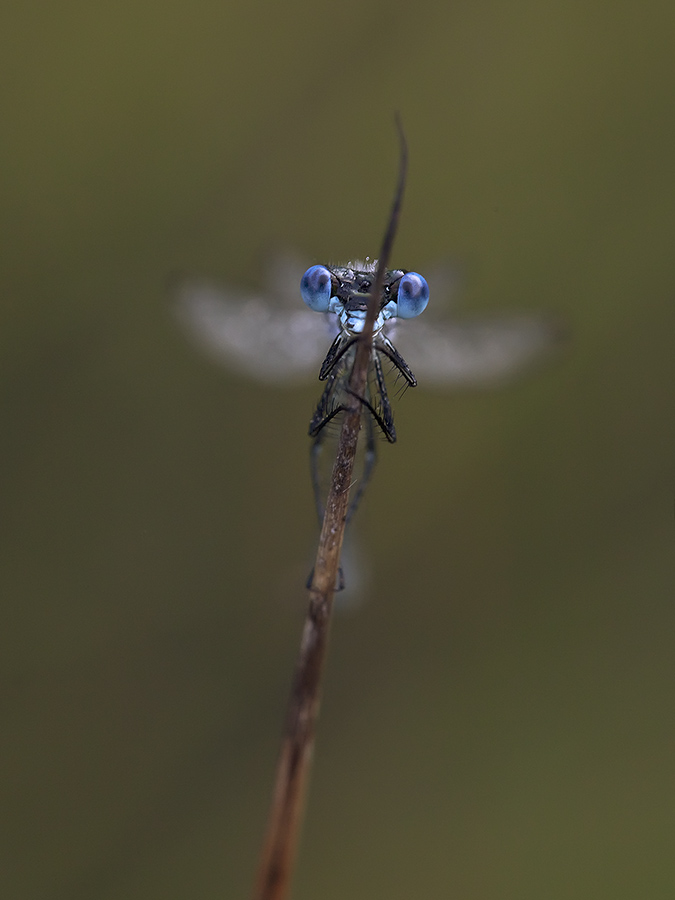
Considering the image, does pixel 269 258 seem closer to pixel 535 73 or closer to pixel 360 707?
pixel 535 73

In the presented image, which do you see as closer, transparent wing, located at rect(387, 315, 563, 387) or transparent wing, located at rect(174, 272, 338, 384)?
transparent wing, located at rect(174, 272, 338, 384)

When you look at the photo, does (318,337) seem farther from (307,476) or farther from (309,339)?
(307,476)

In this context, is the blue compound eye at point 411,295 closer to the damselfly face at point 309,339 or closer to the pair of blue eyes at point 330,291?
the pair of blue eyes at point 330,291

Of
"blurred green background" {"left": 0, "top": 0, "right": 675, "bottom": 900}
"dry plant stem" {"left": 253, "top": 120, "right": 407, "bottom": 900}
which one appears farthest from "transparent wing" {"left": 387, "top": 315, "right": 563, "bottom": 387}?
"dry plant stem" {"left": 253, "top": 120, "right": 407, "bottom": 900}

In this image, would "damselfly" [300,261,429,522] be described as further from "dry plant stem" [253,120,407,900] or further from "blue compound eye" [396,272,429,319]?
"dry plant stem" [253,120,407,900]

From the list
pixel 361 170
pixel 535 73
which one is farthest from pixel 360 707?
pixel 535 73

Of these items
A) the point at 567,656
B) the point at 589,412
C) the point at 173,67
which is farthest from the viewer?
the point at 173,67

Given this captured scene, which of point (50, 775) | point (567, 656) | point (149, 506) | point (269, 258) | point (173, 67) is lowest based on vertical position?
point (50, 775)
